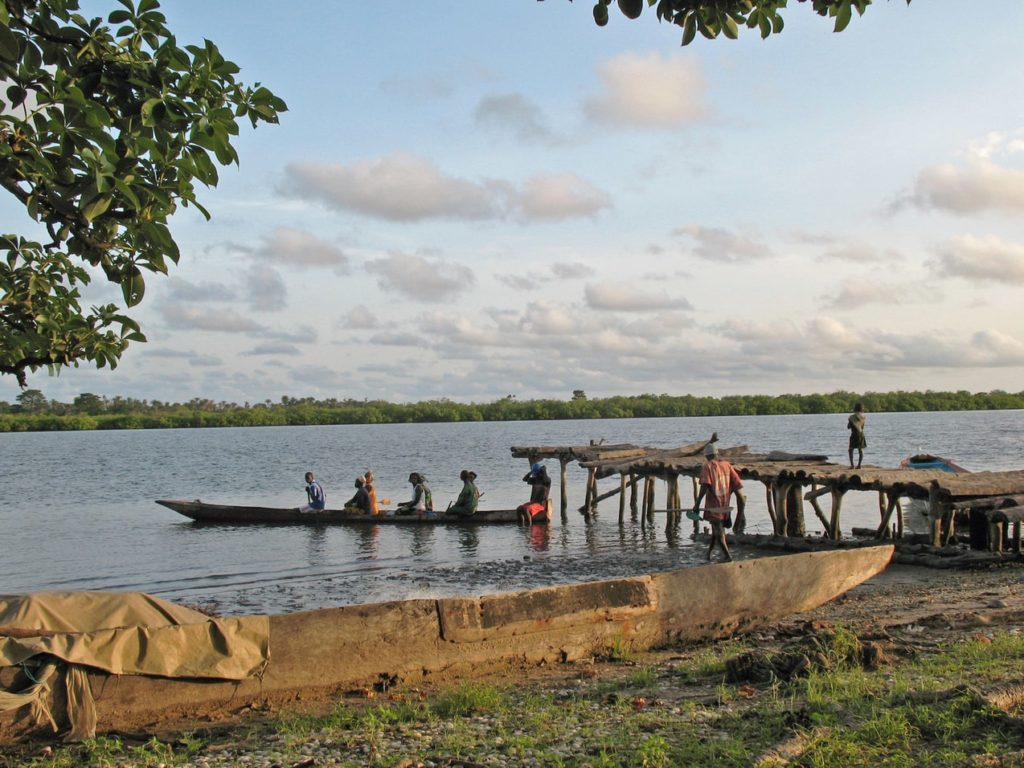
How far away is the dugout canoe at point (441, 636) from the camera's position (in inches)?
235

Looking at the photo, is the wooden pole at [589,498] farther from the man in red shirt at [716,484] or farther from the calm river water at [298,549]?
the man in red shirt at [716,484]

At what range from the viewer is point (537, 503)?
20.6 meters

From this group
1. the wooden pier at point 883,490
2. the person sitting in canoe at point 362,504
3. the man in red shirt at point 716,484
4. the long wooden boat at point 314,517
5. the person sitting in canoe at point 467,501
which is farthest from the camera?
the person sitting in canoe at point 362,504

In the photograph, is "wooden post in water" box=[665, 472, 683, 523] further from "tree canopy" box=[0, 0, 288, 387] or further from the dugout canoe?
"tree canopy" box=[0, 0, 288, 387]

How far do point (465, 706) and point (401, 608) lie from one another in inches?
44.6

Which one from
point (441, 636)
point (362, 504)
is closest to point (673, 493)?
point (362, 504)

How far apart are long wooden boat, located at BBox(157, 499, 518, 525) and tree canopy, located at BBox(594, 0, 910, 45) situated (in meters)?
17.5

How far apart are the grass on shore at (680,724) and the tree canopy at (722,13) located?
3.49 metres

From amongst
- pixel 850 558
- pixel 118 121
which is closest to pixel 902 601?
pixel 850 558

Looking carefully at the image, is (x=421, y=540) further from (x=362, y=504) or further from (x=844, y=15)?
(x=844, y=15)

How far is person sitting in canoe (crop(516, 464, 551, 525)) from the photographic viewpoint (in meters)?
20.4

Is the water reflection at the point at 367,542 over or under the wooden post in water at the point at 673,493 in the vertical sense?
under

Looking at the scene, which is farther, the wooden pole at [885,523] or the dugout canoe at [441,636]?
the wooden pole at [885,523]

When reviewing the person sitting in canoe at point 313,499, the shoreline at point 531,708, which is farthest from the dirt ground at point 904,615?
the person sitting in canoe at point 313,499
